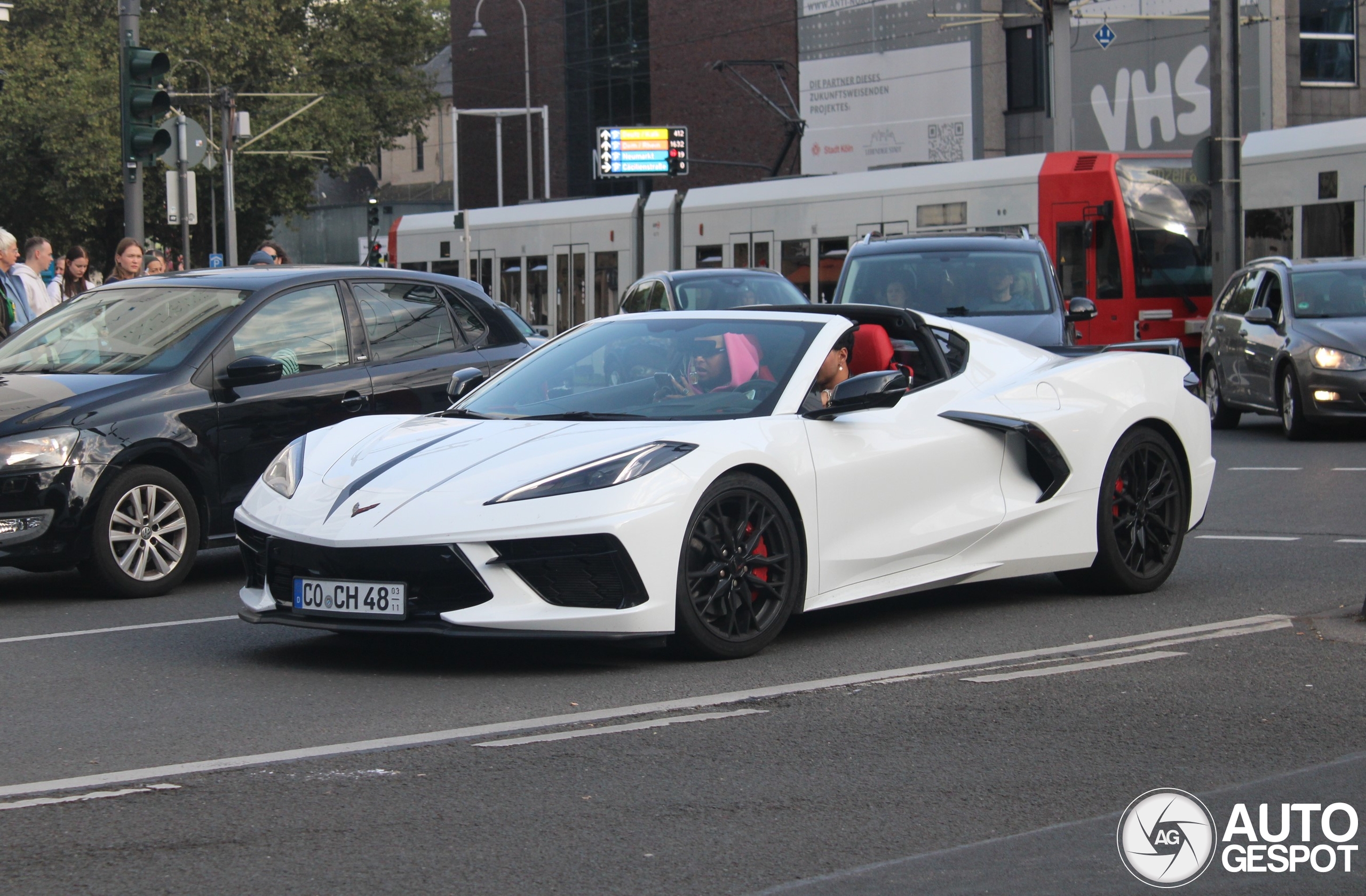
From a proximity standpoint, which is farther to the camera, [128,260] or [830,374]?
[128,260]

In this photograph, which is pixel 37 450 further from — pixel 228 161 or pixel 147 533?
pixel 228 161

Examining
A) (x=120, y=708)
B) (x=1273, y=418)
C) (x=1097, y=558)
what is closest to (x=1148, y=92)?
(x=1273, y=418)

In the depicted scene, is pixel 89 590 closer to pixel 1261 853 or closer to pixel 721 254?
pixel 1261 853

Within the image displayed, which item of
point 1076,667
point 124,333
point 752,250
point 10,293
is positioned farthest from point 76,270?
point 752,250

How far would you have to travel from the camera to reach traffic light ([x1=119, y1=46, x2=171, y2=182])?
15.1 m

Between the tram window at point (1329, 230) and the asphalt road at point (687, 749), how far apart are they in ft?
52.9

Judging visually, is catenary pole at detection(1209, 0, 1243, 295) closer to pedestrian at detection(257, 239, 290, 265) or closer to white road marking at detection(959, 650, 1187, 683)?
pedestrian at detection(257, 239, 290, 265)

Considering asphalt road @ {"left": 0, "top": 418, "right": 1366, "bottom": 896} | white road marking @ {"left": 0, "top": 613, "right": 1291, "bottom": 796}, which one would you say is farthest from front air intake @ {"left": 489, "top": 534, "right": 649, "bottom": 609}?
Answer: white road marking @ {"left": 0, "top": 613, "right": 1291, "bottom": 796}

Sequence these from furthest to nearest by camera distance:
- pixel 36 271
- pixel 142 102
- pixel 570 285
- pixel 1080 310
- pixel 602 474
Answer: pixel 570 285
pixel 142 102
pixel 1080 310
pixel 36 271
pixel 602 474

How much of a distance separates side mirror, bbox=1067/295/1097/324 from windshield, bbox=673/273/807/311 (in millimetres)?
3634

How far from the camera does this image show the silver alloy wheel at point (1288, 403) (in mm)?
16531

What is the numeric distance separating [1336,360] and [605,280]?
18888mm

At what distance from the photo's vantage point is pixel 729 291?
1816cm

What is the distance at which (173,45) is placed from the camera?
5562 centimetres
